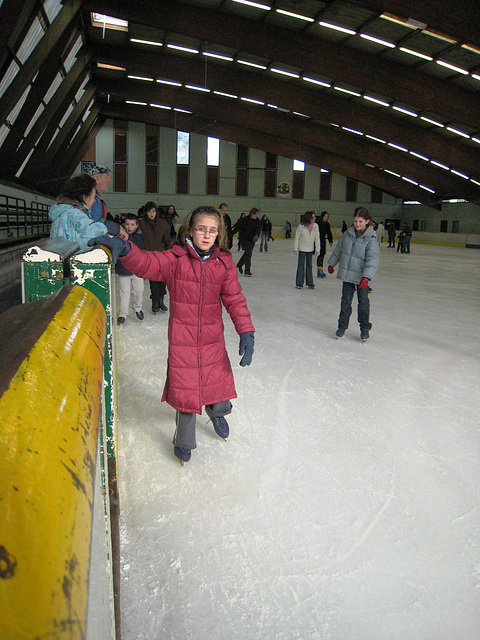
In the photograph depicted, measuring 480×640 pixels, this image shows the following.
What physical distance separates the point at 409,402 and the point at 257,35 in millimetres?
15159

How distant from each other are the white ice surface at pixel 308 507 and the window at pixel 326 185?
30932 mm

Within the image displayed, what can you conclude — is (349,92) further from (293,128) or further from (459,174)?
(459,174)

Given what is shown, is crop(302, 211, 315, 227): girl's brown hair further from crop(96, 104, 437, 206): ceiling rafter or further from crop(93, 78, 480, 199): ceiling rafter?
crop(96, 104, 437, 206): ceiling rafter

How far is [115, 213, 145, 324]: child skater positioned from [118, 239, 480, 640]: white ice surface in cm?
105

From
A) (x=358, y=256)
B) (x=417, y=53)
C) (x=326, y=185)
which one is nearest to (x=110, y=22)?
(x=417, y=53)

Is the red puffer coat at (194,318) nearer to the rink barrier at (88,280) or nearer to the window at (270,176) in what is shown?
the rink barrier at (88,280)

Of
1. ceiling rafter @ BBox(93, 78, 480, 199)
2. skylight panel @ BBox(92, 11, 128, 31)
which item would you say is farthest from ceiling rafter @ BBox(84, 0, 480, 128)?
ceiling rafter @ BBox(93, 78, 480, 199)

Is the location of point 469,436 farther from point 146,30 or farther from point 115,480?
point 146,30

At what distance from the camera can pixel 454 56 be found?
1491cm

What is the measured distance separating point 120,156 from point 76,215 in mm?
30253

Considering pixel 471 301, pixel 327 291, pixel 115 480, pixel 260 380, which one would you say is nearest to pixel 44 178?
pixel 327 291

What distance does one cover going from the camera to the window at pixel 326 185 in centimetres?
3356

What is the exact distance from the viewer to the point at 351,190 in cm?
3425

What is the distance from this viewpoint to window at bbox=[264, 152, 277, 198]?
107 ft
